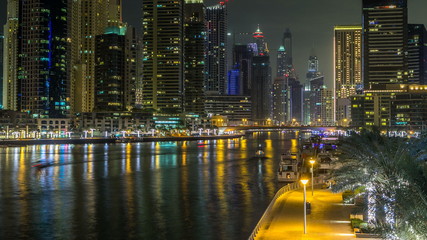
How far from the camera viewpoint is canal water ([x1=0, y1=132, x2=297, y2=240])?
120 feet

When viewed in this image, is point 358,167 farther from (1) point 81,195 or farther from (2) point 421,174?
(1) point 81,195

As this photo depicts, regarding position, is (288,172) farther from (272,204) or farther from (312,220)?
(312,220)

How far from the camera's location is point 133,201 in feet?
158

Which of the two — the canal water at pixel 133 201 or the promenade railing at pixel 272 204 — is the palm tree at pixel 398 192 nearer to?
the promenade railing at pixel 272 204

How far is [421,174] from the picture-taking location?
19047 mm

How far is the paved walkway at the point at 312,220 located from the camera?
1136 inches

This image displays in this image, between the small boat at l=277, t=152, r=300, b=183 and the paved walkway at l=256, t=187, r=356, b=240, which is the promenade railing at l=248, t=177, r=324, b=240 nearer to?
the paved walkway at l=256, t=187, r=356, b=240

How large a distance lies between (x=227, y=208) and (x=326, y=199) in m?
7.93

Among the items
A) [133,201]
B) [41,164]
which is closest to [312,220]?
[133,201]

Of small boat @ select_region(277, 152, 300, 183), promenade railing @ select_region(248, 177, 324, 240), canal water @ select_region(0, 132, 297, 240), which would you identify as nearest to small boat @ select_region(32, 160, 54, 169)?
canal water @ select_region(0, 132, 297, 240)

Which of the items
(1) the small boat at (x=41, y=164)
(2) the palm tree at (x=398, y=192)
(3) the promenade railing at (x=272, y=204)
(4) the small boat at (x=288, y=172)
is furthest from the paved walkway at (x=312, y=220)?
(1) the small boat at (x=41, y=164)

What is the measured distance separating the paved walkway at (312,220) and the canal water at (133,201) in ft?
8.64

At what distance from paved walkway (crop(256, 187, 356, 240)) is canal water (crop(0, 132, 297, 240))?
2633 millimetres

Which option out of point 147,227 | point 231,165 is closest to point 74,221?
point 147,227
